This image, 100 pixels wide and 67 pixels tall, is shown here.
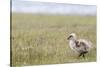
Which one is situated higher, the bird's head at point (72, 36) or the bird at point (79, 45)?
the bird's head at point (72, 36)

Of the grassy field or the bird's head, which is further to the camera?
the bird's head

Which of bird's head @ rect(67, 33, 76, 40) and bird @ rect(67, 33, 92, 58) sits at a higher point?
bird's head @ rect(67, 33, 76, 40)

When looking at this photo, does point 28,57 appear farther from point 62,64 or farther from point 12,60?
point 62,64

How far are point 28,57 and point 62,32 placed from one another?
1.68ft

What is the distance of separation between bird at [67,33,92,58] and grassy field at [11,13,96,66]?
0.05m

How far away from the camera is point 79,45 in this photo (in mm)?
2389

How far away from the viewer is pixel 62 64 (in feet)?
7.64

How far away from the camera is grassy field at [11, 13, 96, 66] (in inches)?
86.0

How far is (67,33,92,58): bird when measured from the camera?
7.75 ft

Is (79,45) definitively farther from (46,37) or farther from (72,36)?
(46,37)

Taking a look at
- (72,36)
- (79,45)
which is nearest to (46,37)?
(72,36)

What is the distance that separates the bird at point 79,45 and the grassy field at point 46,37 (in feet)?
0.16

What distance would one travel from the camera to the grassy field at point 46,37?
218cm

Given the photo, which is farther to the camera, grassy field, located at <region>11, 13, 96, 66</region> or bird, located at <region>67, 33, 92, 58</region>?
bird, located at <region>67, 33, 92, 58</region>
